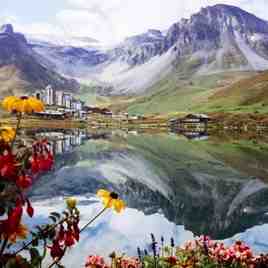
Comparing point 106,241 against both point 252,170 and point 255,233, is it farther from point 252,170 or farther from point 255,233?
point 252,170

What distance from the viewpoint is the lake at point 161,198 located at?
72.0ft

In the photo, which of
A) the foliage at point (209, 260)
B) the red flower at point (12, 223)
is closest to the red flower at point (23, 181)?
the red flower at point (12, 223)

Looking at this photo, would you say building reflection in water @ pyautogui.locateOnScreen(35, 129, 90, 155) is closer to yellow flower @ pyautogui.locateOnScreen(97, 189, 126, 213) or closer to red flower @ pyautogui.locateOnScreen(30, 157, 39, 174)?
yellow flower @ pyautogui.locateOnScreen(97, 189, 126, 213)

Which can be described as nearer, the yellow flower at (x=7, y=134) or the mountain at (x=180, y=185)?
the yellow flower at (x=7, y=134)

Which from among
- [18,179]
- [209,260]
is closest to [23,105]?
[18,179]

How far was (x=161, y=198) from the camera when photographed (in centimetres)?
3650

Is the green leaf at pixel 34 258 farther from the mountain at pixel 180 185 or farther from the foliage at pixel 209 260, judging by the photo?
the mountain at pixel 180 185

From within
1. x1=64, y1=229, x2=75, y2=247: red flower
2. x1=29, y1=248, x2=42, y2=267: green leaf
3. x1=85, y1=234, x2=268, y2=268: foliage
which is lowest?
x1=85, y1=234, x2=268, y2=268: foliage

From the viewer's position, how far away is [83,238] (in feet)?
66.9

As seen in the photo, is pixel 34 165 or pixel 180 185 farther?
pixel 180 185

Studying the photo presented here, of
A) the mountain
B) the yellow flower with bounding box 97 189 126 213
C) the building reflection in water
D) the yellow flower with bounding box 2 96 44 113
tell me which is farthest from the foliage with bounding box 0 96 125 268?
the building reflection in water

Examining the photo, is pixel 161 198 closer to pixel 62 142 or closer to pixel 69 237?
Answer: pixel 69 237

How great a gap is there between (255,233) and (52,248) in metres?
19.4

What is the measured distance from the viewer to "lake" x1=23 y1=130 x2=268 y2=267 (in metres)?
22.0
